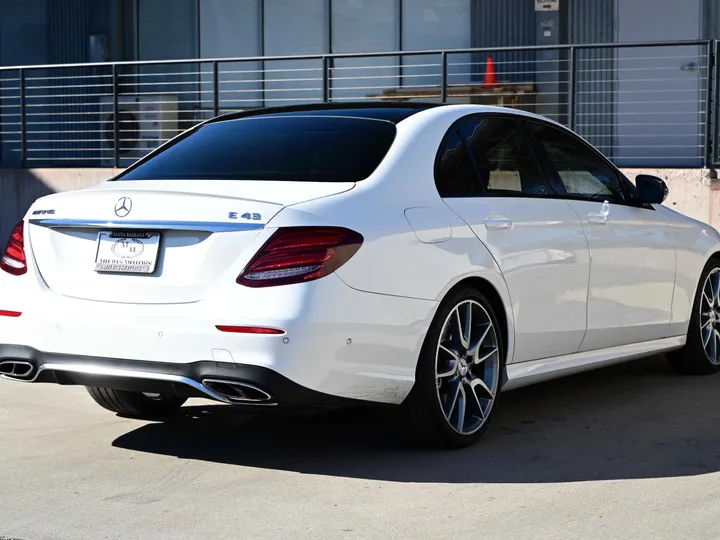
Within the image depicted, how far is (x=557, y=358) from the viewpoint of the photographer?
6.09m

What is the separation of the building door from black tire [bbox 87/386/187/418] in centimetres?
1034

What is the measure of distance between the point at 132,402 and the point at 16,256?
1.14 meters

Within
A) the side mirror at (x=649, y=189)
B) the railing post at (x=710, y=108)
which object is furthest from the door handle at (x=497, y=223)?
the railing post at (x=710, y=108)

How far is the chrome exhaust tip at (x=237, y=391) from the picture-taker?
466cm

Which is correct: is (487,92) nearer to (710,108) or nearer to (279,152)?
(710,108)

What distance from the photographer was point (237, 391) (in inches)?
186

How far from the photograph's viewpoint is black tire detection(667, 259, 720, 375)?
7402mm

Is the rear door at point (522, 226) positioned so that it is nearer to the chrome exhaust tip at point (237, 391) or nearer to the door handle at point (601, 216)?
the door handle at point (601, 216)

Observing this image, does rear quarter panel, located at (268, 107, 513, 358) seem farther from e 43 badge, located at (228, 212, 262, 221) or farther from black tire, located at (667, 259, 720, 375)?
black tire, located at (667, 259, 720, 375)

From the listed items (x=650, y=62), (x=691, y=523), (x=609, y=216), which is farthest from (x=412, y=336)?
(x=650, y=62)

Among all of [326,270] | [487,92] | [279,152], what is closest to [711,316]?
[279,152]

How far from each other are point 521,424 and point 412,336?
48.9 inches

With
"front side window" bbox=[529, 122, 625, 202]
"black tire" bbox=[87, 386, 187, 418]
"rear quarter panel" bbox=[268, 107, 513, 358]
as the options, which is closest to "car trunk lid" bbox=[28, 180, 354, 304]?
"rear quarter panel" bbox=[268, 107, 513, 358]

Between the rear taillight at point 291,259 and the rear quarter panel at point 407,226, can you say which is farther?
the rear quarter panel at point 407,226
